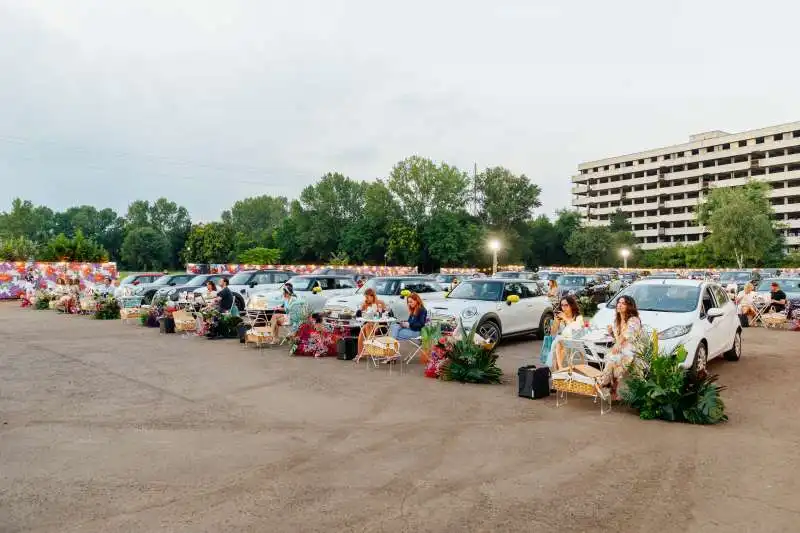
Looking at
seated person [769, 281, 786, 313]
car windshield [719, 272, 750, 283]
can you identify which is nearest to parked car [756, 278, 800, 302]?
seated person [769, 281, 786, 313]

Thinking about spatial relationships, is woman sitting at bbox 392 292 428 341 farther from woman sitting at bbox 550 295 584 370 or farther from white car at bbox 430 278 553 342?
woman sitting at bbox 550 295 584 370

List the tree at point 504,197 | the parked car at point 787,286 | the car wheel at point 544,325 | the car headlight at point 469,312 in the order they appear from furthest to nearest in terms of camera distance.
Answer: the tree at point 504,197 < the parked car at point 787,286 < the car wheel at point 544,325 < the car headlight at point 469,312

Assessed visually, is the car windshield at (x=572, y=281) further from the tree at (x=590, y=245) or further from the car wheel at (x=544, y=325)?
the tree at (x=590, y=245)

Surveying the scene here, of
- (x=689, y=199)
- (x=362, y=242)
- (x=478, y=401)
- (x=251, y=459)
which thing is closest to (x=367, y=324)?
(x=478, y=401)

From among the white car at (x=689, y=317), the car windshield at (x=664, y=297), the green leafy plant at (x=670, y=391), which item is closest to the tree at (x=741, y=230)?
the white car at (x=689, y=317)

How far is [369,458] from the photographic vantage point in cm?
607

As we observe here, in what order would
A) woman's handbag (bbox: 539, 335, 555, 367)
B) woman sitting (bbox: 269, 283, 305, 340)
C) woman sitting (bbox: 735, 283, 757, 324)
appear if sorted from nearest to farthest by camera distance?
1. woman's handbag (bbox: 539, 335, 555, 367)
2. woman sitting (bbox: 269, 283, 305, 340)
3. woman sitting (bbox: 735, 283, 757, 324)

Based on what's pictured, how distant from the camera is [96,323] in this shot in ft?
69.0

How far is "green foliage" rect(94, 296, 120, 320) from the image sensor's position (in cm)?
2302

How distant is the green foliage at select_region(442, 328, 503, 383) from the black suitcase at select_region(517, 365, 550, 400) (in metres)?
1.17

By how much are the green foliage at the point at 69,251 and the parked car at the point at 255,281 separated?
830 inches

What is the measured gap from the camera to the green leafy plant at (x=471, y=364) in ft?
33.2

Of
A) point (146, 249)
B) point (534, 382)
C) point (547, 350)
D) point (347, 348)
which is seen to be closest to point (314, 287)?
point (347, 348)

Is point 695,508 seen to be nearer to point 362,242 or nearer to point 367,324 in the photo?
point 367,324
